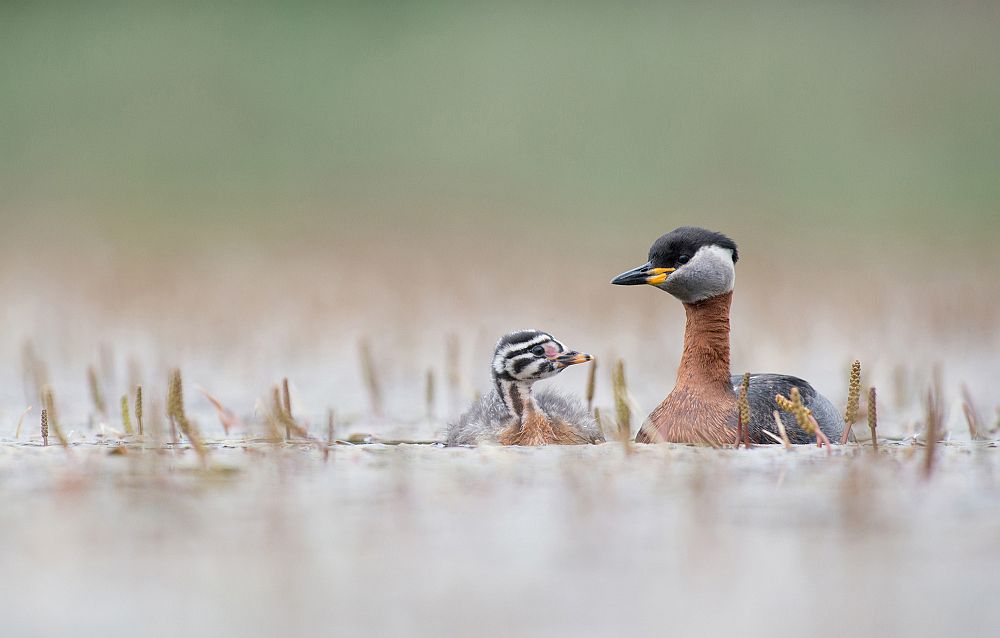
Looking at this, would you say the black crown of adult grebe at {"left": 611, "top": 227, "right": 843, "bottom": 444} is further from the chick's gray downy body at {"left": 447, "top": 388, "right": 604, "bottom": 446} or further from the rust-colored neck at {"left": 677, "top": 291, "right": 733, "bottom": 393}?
the chick's gray downy body at {"left": 447, "top": 388, "right": 604, "bottom": 446}

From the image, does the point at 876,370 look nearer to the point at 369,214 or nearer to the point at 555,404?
the point at 555,404

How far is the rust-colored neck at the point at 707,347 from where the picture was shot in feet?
21.2

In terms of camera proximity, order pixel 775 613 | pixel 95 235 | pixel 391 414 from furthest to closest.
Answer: pixel 95 235 → pixel 391 414 → pixel 775 613

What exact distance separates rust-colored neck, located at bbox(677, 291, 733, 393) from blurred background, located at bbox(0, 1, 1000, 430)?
1.47m

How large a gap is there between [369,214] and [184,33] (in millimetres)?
6203

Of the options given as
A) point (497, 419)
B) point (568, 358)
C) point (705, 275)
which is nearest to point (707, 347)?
point (705, 275)

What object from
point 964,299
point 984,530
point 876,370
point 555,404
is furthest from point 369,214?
point 984,530

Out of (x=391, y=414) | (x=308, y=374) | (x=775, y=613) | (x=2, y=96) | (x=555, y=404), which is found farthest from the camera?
(x=2, y=96)

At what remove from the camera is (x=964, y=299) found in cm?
1121

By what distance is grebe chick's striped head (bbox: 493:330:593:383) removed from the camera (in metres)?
6.40

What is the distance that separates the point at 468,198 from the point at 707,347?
1284cm

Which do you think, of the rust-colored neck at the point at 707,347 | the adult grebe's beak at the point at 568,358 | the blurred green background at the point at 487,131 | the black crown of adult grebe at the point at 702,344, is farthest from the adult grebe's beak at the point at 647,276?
the blurred green background at the point at 487,131

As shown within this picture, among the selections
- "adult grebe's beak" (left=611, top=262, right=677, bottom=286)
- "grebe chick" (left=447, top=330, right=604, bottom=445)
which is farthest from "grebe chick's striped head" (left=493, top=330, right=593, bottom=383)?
"adult grebe's beak" (left=611, top=262, right=677, bottom=286)

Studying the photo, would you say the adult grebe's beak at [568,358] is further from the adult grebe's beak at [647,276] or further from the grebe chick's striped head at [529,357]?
the adult grebe's beak at [647,276]
